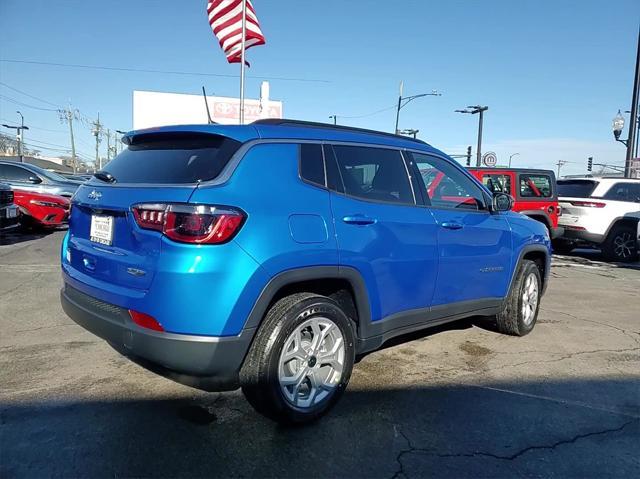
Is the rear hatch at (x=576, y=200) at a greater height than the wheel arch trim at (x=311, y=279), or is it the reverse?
the rear hatch at (x=576, y=200)

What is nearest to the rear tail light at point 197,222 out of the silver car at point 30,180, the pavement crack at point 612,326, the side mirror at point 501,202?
the side mirror at point 501,202

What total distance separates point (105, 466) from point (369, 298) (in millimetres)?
1783

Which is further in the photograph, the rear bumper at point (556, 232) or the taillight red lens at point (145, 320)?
the rear bumper at point (556, 232)

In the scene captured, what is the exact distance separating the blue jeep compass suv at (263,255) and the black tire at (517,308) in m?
1.19

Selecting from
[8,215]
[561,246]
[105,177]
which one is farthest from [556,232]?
[8,215]

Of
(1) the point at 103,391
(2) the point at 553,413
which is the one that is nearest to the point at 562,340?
(2) the point at 553,413

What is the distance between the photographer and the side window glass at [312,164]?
9.89 feet

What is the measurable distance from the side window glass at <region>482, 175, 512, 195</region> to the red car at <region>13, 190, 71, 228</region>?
9706 mm

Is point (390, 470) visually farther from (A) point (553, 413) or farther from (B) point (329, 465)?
(A) point (553, 413)

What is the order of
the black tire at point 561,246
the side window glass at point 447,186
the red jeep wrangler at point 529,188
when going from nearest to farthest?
the side window glass at point 447,186 < the red jeep wrangler at point 529,188 < the black tire at point 561,246

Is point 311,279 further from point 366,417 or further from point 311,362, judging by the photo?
point 366,417

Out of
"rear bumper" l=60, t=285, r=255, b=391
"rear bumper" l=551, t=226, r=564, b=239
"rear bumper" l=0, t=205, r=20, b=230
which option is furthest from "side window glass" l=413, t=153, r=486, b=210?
"rear bumper" l=0, t=205, r=20, b=230

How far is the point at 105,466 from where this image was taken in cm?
247

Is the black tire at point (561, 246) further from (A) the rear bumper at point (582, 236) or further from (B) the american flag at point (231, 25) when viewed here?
(B) the american flag at point (231, 25)
